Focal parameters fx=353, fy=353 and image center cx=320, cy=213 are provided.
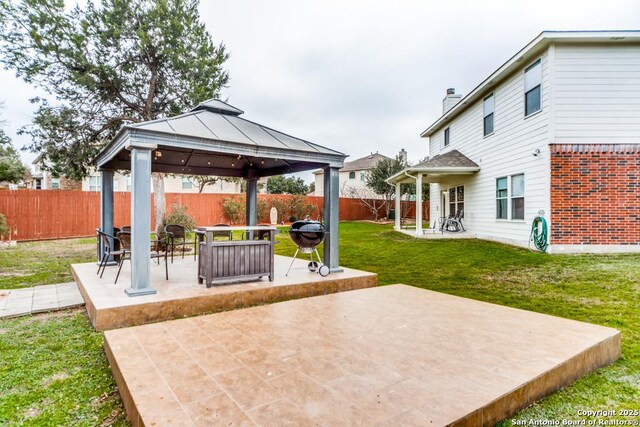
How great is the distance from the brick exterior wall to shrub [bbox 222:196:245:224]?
14177mm

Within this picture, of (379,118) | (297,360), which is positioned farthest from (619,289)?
(379,118)

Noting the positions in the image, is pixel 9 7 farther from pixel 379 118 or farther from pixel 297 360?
pixel 379 118

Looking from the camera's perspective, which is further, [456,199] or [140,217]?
[456,199]

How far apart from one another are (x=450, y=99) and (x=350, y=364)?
647 inches

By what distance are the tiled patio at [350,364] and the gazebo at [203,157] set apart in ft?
5.30

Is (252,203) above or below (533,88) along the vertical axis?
below

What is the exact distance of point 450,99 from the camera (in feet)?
54.2

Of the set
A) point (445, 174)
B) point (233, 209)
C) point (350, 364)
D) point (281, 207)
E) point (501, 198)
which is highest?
point (445, 174)

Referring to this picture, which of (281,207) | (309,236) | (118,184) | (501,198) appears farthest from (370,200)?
(309,236)

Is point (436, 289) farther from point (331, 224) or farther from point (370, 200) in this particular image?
point (370, 200)

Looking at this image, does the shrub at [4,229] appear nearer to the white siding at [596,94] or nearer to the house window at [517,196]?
the house window at [517,196]

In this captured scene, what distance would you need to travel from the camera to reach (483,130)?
41.3 ft

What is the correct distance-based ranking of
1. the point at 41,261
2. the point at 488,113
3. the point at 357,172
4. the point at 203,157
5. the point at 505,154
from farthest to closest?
the point at 357,172, the point at 488,113, the point at 505,154, the point at 41,261, the point at 203,157

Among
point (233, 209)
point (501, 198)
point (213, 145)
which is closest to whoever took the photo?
point (213, 145)
